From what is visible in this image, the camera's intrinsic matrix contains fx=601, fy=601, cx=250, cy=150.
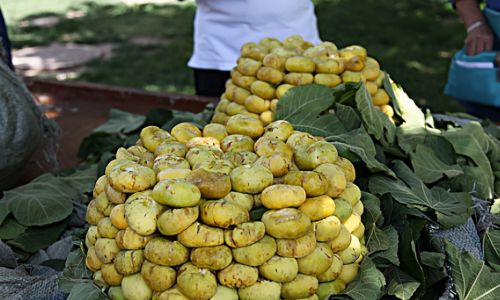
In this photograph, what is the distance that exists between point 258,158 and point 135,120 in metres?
1.40

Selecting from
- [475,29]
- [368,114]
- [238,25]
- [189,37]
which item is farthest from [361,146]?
[189,37]

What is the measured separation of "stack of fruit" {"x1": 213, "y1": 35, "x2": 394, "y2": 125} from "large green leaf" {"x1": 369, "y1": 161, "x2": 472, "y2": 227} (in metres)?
0.35

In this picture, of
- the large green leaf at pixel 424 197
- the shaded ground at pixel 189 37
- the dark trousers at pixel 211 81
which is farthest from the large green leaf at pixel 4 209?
the shaded ground at pixel 189 37

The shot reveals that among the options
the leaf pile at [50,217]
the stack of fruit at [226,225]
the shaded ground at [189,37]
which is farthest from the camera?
the shaded ground at [189,37]

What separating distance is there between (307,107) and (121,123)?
46.2 inches

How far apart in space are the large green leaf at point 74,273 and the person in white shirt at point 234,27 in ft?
5.69

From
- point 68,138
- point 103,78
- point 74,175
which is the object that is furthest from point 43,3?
Answer: point 74,175

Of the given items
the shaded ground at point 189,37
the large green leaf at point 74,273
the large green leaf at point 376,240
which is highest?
the large green leaf at point 376,240

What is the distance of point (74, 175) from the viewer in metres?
2.23

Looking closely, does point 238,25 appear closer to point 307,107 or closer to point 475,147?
point 307,107

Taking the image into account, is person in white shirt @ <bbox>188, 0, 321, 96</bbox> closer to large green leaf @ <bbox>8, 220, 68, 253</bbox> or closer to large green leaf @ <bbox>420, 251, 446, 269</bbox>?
large green leaf @ <bbox>8, 220, 68, 253</bbox>

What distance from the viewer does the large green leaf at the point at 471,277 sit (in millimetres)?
1426

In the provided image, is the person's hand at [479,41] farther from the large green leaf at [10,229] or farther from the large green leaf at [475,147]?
the large green leaf at [10,229]

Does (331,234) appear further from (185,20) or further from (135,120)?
(185,20)
